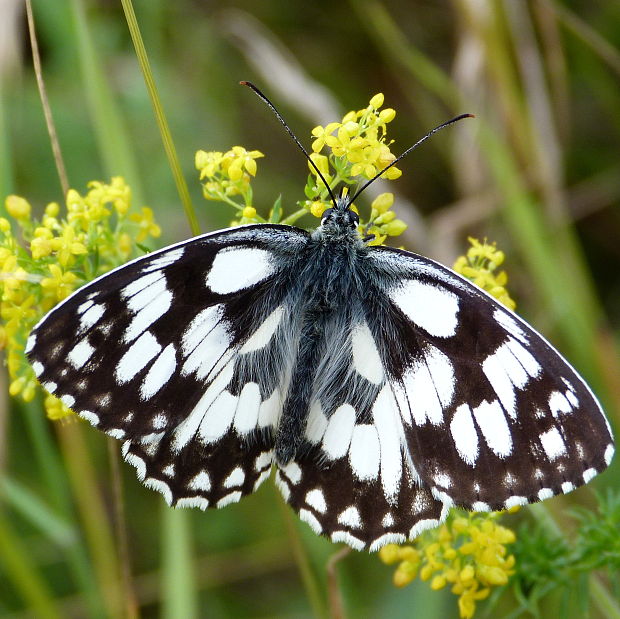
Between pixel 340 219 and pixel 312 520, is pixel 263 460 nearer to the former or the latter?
pixel 312 520

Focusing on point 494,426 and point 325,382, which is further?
point 325,382

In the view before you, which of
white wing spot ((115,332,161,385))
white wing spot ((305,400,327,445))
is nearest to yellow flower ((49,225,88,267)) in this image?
white wing spot ((115,332,161,385))

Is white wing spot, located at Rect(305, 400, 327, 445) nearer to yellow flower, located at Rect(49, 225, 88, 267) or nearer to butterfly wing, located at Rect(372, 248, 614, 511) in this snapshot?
butterfly wing, located at Rect(372, 248, 614, 511)

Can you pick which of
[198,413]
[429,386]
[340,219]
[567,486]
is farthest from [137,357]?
[567,486]

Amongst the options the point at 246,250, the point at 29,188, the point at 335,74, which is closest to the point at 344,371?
the point at 246,250

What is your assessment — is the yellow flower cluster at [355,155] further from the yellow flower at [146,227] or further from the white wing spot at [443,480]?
the white wing spot at [443,480]

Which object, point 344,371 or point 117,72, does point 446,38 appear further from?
point 344,371
